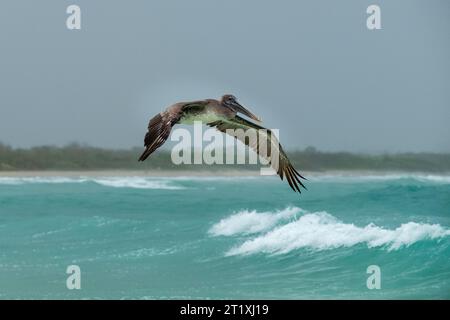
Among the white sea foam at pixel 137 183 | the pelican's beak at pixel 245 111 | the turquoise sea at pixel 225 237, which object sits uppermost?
the pelican's beak at pixel 245 111

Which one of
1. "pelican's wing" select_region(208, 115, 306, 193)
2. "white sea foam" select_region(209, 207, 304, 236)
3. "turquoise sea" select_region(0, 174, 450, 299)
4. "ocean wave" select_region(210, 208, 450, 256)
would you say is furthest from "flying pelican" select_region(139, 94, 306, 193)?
"white sea foam" select_region(209, 207, 304, 236)

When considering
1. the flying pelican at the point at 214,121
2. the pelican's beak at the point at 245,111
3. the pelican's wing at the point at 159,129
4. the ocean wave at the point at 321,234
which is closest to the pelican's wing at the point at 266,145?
the flying pelican at the point at 214,121

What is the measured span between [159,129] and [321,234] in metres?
10.5

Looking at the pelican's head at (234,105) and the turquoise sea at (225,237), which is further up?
the pelican's head at (234,105)

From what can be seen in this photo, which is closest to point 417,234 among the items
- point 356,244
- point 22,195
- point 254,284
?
point 356,244

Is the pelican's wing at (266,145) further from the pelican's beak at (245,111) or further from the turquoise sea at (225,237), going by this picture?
the turquoise sea at (225,237)

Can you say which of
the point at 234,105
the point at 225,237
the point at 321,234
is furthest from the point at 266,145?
the point at 225,237

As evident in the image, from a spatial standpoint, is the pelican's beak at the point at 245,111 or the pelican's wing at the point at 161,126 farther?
the pelican's beak at the point at 245,111

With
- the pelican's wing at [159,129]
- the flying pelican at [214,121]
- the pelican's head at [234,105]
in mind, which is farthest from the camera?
the pelican's head at [234,105]

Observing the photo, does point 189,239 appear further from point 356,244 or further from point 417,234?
point 417,234

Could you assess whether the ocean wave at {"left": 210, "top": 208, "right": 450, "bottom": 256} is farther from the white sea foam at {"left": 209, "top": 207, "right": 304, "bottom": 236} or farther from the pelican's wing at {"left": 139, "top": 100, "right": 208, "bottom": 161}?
the pelican's wing at {"left": 139, "top": 100, "right": 208, "bottom": 161}

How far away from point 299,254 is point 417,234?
103 inches

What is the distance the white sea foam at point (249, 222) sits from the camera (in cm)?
1686

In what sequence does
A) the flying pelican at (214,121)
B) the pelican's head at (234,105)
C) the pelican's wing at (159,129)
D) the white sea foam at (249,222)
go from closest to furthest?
the pelican's wing at (159,129)
the flying pelican at (214,121)
the pelican's head at (234,105)
the white sea foam at (249,222)
